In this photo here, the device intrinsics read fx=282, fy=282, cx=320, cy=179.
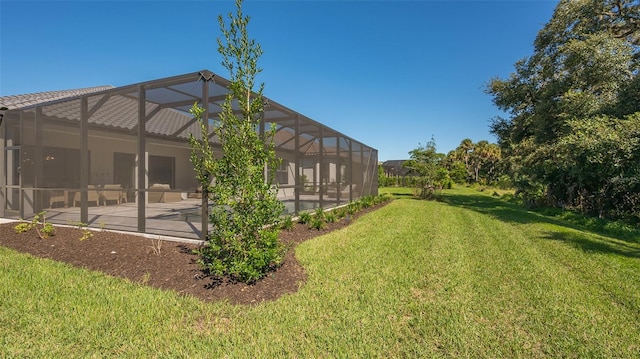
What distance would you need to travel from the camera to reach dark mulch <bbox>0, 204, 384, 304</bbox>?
11.2ft

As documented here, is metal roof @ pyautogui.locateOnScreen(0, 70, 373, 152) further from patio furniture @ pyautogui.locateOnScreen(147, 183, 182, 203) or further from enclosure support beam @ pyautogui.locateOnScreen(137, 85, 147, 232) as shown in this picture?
patio furniture @ pyautogui.locateOnScreen(147, 183, 182, 203)

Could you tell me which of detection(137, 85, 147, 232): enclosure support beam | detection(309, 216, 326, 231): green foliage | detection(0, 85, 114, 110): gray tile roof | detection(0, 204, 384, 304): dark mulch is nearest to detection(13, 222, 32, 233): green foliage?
detection(0, 204, 384, 304): dark mulch

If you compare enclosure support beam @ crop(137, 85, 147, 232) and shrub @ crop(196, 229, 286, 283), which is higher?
enclosure support beam @ crop(137, 85, 147, 232)

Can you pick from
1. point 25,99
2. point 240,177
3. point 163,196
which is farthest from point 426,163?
point 25,99

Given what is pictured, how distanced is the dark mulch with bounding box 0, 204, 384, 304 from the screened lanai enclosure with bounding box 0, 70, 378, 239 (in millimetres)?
551

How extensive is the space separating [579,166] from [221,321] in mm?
11744

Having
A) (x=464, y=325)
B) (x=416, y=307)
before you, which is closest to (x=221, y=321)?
(x=416, y=307)

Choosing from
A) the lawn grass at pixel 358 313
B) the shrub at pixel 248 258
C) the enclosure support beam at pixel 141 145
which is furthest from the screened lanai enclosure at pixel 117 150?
the lawn grass at pixel 358 313

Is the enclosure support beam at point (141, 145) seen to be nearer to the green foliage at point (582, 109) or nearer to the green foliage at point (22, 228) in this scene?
the green foliage at point (22, 228)

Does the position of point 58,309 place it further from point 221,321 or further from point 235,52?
point 235,52

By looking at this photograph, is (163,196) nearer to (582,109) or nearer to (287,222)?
(287,222)

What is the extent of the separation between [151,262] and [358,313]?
316cm

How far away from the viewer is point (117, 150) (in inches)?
375

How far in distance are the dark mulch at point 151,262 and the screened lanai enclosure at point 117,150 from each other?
0.55 meters
